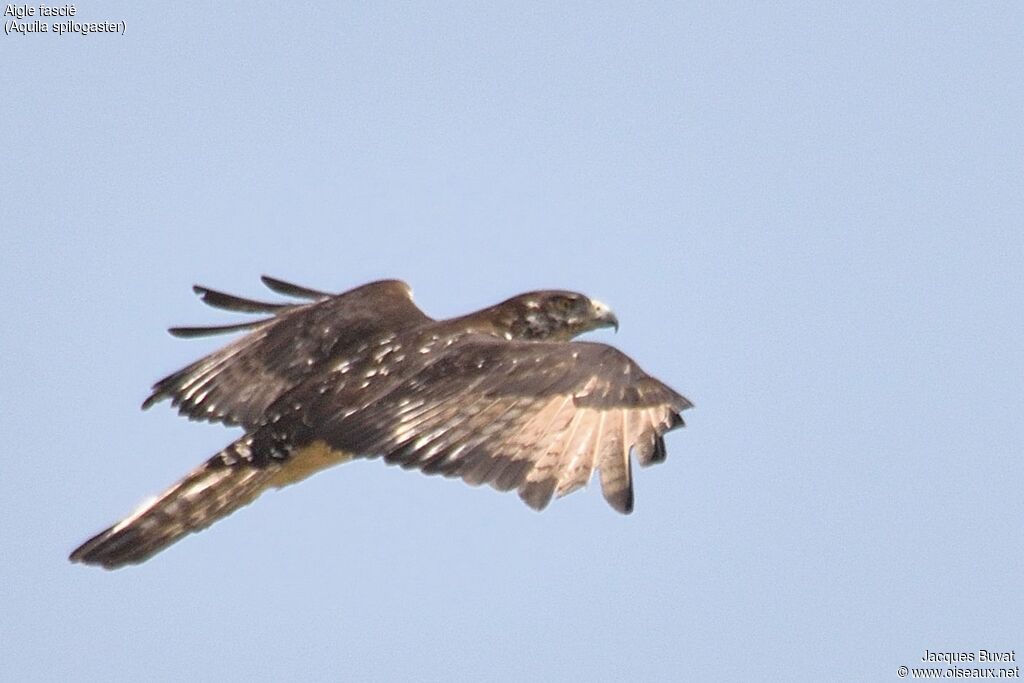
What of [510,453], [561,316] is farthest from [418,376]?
[561,316]

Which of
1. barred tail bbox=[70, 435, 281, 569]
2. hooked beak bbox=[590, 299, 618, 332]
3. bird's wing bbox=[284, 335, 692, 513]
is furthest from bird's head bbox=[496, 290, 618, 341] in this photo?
barred tail bbox=[70, 435, 281, 569]

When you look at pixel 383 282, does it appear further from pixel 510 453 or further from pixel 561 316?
pixel 510 453

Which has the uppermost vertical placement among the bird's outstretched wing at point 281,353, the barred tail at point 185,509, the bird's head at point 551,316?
the bird's head at point 551,316

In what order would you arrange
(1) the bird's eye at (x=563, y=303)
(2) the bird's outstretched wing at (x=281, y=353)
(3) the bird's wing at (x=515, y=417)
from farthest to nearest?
(1) the bird's eye at (x=563, y=303), (2) the bird's outstretched wing at (x=281, y=353), (3) the bird's wing at (x=515, y=417)

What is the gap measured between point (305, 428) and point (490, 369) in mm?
1259

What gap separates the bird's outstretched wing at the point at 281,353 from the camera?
14656mm

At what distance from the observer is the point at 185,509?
13.9 metres

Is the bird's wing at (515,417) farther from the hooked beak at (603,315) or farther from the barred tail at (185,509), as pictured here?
the hooked beak at (603,315)

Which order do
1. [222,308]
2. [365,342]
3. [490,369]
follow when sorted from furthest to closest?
[222,308]
[365,342]
[490,369]

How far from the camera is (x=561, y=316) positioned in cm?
1589

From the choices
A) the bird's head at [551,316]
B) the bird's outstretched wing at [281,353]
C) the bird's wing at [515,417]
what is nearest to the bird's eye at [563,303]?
the bird's head at [551,316]

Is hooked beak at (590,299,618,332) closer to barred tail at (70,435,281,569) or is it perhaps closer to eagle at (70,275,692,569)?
eagle at (70,275,692,569)

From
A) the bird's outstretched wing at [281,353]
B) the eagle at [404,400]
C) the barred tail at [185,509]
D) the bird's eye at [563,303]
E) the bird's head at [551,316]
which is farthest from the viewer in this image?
the bird's eye at [563,303]

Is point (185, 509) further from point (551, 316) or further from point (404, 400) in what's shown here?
point (551, 316)
